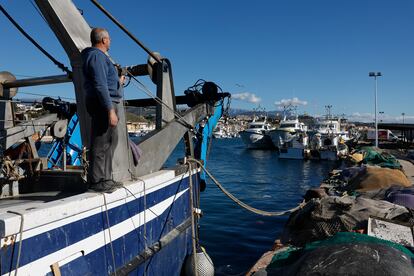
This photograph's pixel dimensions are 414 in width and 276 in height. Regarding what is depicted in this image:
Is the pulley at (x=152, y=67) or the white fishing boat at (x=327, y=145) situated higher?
the pulley at (x=152, y=67)

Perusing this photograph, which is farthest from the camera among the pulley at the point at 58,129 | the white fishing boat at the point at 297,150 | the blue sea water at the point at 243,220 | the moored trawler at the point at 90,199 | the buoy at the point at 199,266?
the white fishing boat at the point at 297,150

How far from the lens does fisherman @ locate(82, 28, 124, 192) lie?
3.99 metres

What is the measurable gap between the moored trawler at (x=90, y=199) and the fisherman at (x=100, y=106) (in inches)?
8.8

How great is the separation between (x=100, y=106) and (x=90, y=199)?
101 cm

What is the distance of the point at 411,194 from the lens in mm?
10344

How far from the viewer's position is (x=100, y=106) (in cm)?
420

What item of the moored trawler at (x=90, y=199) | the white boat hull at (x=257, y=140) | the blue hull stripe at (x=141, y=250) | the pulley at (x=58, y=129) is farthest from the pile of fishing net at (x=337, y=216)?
the white boat hull at (x=257, y=140)

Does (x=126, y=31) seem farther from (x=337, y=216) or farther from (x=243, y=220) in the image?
(x=243, y=220)

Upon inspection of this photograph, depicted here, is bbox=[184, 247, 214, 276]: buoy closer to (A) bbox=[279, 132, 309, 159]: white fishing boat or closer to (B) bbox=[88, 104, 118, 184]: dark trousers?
(B) bbox=[88, 104, 118, 184]: dark trousers

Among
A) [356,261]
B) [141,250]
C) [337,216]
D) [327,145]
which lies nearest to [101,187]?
[141,250]

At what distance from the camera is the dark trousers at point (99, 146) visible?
13.9 ft

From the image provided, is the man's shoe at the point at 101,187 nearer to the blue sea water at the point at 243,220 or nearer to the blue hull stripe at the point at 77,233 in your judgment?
the blue hull stripe at the point at 77,233

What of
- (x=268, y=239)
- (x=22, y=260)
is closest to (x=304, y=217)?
(x=268, y=239)

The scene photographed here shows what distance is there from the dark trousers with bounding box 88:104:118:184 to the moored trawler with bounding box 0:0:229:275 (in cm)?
25
